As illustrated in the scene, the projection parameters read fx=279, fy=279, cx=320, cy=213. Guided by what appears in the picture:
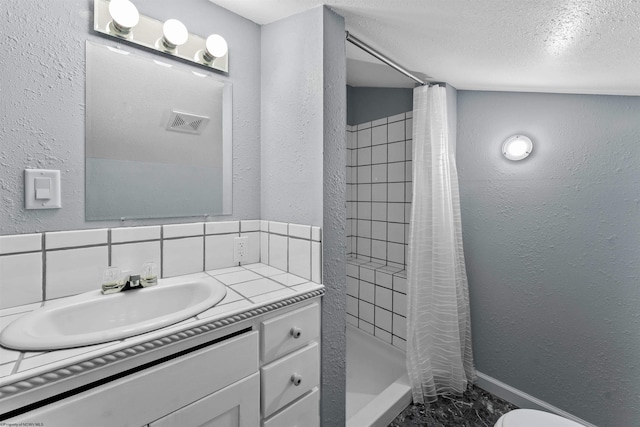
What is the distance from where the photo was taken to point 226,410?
83cm

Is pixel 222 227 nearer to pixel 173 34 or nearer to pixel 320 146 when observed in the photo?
pixel 320 146

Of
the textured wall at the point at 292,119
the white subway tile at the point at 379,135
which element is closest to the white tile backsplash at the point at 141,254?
the textured wall at the point at 292,119

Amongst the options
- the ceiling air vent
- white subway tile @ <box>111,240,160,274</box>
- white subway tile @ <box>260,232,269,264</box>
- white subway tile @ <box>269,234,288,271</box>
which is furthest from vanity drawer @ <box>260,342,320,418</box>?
the ceiling air vent

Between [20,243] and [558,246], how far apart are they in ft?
7.76

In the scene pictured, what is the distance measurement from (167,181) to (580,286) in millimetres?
2132

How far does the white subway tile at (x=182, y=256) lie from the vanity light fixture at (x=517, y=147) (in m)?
1.78

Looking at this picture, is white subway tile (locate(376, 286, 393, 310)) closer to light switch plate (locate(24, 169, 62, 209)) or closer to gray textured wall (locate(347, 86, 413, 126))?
gray textured wall (locate(347, 86, 413, 126))

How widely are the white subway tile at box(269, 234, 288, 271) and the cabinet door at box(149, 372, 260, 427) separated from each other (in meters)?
0.51

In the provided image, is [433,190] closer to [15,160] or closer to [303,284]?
[303,284]

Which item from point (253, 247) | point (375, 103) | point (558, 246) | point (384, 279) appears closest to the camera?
point (253, 247)

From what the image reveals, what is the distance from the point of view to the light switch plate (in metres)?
0.88

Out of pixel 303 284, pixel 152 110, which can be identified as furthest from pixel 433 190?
pixel 152 110

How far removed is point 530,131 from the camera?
1620 millimetres

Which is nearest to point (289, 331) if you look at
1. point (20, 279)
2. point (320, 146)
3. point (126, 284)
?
point (126, 284)
